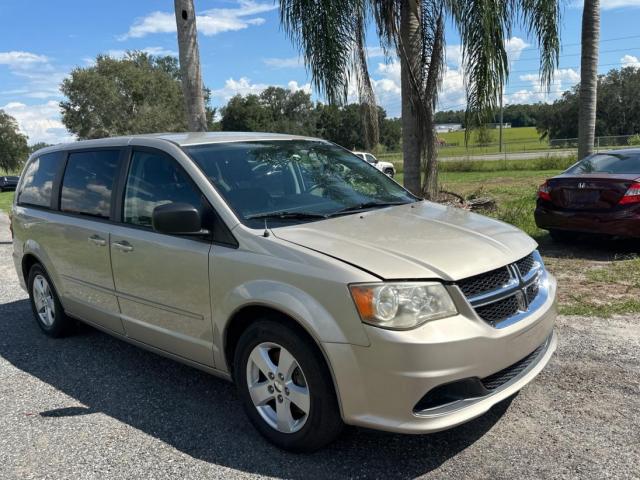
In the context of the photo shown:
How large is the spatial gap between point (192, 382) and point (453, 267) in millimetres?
2355

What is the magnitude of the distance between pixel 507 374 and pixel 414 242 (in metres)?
0.88

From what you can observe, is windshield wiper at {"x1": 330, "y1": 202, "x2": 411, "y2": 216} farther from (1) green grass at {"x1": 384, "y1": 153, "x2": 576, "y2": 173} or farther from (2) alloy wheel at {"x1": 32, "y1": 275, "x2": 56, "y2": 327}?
(1) green grass at {"x1": 384, "y1": 153, "x2": 576, "y2": 173}

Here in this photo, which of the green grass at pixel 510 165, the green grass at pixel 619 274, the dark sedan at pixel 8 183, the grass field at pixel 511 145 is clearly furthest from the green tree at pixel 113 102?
the green grass at pixel 619 274

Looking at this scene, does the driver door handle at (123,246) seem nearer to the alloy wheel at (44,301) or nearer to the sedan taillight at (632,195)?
the alloy wheel at (44,301)

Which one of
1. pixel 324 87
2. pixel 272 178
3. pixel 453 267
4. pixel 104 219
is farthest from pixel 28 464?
pixel 324 87

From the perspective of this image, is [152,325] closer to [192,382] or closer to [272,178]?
[192,382]

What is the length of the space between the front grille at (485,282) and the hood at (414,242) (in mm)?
41

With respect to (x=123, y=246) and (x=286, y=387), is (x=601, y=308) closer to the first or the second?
(x=286, y=387)

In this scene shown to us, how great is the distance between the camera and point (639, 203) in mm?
7070

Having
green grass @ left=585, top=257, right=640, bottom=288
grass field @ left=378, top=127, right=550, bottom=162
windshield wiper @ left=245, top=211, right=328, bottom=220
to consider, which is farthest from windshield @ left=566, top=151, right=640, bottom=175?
grass field @ left=378, top=127, right=550, bottom=162

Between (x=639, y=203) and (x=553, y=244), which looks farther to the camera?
(x=553, y=244)

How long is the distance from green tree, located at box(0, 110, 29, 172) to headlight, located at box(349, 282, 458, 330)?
277 ft

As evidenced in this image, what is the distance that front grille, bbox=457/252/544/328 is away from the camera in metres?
2.99

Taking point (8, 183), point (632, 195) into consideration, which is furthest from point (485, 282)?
point (8, 183)
